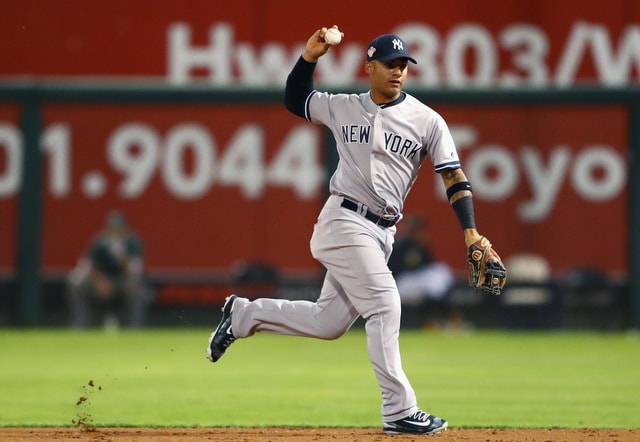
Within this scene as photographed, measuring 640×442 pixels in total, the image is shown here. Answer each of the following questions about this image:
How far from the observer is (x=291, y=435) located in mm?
6902

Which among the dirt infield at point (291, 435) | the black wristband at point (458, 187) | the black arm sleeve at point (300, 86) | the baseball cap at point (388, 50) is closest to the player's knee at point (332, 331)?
the dirt infield at point (291, 435)

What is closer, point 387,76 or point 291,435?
point 387,76

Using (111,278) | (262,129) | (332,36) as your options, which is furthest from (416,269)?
(332,36)

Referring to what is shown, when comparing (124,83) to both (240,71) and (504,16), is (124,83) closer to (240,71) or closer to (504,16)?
(240,71)

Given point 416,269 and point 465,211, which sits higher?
point 465,211

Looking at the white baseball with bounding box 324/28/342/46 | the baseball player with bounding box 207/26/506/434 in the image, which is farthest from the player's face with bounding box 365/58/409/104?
the white baseball with bounding box 324/28/342/46

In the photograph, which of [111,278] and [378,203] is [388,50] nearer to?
[378,203]

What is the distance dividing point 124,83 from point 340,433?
11204mm

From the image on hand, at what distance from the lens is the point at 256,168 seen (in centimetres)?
1734

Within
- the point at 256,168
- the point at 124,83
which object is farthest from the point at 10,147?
the point at 256,168

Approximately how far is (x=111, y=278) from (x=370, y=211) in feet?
31.4

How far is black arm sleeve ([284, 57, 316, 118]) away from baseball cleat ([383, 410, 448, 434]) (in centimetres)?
169

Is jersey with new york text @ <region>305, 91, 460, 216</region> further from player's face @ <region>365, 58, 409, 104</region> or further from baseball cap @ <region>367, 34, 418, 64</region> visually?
baseball cap @ <region>367, 34, 418, 64</region>

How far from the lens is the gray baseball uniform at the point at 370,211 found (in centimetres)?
667
